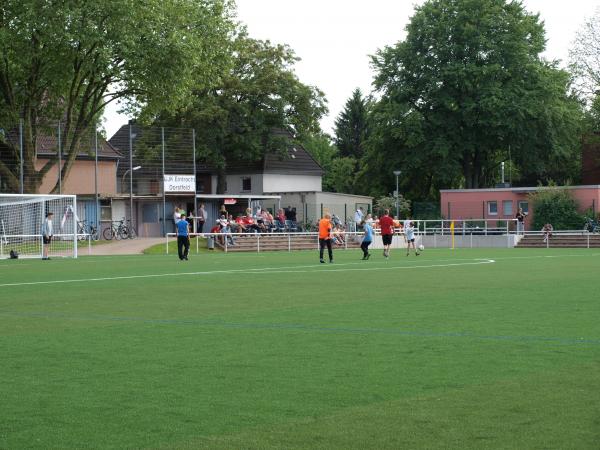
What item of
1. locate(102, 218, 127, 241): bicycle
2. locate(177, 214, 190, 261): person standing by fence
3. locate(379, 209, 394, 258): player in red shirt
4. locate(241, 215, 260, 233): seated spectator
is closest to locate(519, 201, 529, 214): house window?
locate(241, 215, 260, 233): seated spectator

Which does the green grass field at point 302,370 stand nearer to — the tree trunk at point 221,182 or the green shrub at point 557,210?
the green shrub at point 557,210

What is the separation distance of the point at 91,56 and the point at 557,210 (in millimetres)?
29536

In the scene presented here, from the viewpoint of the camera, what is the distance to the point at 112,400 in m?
7.55

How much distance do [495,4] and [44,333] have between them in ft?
208

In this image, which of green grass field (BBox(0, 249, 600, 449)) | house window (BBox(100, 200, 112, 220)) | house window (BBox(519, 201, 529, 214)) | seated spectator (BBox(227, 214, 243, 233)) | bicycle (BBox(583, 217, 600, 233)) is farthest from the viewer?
house window (BBox(519, 201, 529, 214))

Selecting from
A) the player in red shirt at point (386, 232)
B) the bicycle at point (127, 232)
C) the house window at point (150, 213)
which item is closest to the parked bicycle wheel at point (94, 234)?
the bicycle at point (127, 232)

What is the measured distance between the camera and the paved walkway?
43.5 metres

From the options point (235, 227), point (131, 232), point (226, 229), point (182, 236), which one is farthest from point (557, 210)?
point (182, 236)

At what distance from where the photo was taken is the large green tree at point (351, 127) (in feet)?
368

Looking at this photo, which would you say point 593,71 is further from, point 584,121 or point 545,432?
A: point 545,432

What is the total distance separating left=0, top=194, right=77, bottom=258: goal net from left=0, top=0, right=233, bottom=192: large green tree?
5095 mm

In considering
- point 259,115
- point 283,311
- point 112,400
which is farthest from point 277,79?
point 112,400

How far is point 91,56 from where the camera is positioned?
151 ft

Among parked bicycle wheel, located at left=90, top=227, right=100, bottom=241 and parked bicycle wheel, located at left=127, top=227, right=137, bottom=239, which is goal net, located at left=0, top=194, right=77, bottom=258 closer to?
parked bicycle wheel, located at left=90, top=227, right=100, bottom=241
